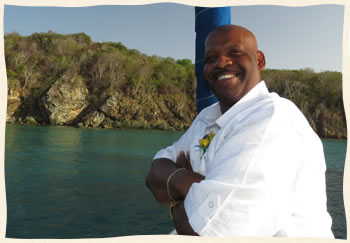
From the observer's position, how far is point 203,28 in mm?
1377

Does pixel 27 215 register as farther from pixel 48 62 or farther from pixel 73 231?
pixel 48 62

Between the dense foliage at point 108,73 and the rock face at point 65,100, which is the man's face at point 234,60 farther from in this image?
the rock face at point 65,100

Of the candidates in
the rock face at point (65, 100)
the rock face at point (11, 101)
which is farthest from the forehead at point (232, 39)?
the rock face at point (65, 100)

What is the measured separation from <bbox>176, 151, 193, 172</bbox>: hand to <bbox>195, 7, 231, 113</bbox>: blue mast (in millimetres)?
511

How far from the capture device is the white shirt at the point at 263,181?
514 millimetres

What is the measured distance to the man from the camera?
0.52 metres

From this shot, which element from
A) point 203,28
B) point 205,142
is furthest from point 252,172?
point 203,28

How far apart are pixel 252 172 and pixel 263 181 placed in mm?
22

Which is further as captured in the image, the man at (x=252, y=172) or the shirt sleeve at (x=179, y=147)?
the shirt sleeve at (x=179, y=147)

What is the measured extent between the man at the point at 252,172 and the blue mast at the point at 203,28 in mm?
571

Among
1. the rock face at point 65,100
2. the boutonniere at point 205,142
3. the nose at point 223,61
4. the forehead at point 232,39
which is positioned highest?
the forehead at point 232,39

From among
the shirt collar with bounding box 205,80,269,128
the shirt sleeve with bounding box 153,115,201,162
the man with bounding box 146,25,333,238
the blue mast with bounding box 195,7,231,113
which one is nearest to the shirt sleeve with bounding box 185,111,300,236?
the man with bounding box 146,25,333,238

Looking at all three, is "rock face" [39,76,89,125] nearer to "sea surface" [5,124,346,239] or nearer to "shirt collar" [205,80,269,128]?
"sea surface" [5,124,346,239]

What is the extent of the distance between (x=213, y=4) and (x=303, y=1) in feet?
0.90
